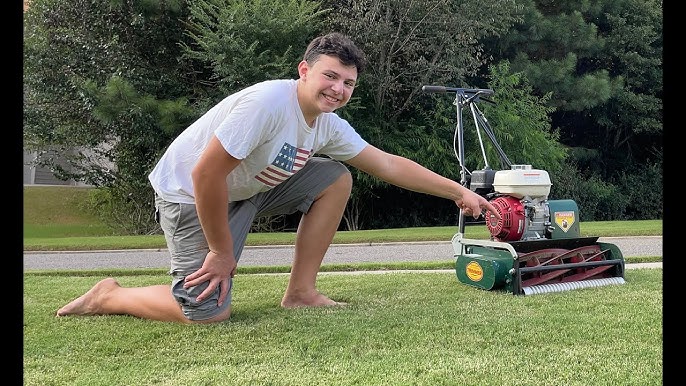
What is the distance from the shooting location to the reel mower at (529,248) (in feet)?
10.1

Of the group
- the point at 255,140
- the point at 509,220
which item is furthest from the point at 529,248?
the point at 255,140

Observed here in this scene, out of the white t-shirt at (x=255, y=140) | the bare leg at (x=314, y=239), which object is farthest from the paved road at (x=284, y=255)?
the white t-shirt at (x=255, y=140)

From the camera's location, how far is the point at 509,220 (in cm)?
329

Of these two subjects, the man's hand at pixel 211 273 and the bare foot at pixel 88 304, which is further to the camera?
the bare foot at pixel 88 304

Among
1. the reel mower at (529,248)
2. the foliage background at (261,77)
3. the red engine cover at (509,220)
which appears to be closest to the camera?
the reel mower at (529,248)

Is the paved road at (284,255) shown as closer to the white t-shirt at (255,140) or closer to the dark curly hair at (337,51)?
the white t-shirt at (255,140)

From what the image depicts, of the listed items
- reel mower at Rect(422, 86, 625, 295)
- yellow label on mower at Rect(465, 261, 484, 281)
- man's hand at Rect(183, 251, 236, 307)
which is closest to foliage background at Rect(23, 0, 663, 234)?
reel mower at Rect(422, 86, 625, 295)

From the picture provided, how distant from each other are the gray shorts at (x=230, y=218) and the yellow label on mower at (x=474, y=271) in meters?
0.90

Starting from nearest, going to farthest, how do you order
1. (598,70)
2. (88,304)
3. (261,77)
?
1. (88,304)
2. (261,77)
3. (598,70)

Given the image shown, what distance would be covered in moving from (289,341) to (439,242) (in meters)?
5.34

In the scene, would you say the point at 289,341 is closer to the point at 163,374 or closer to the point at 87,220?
the point at 163,374

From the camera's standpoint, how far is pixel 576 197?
43.3 feet

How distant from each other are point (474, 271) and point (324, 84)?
1.43 metres

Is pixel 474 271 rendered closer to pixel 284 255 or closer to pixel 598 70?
pixel 284 255
